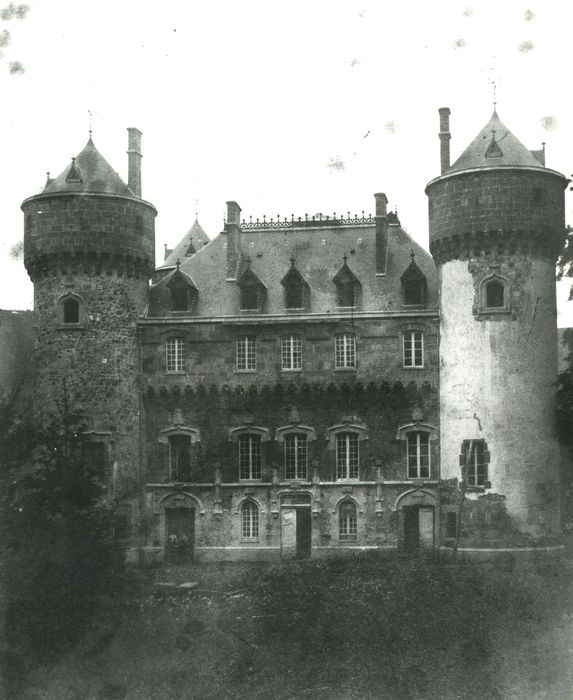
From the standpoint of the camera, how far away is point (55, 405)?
36750 mm

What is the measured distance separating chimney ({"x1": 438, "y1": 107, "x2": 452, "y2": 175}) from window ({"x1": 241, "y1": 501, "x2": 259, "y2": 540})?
564 inches

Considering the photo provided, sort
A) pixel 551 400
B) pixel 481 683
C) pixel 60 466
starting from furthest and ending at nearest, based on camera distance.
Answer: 1. pixel 551 400
2. pixel 60 466
3. pixel 481 683

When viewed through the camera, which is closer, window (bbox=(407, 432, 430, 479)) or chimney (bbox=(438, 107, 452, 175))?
window (bbox=(407, 432, 430, 479))

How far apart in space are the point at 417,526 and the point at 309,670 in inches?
420

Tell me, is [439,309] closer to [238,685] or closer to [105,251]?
[105,251]

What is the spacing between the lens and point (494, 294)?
117ft

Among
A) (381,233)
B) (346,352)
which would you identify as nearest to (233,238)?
(381,233)

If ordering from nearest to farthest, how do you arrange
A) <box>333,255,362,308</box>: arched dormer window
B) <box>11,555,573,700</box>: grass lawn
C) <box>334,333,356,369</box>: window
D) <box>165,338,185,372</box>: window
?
<box>11,555,573,700</box>: grass lawn
<box>334,333,356,369</box>: window
<box>333,255,362,308</box>: arched dormer window
<box>165,338,185,372</box>: window

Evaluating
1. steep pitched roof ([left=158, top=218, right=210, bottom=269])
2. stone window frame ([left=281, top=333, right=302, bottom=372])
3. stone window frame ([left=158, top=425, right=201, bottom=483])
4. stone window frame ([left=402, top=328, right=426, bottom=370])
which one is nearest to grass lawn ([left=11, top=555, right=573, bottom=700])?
stone window frame ([left=158, top=425, right=201, bottom=483])

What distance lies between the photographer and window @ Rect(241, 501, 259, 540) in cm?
3694

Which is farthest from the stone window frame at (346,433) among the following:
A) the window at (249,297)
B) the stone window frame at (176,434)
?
the window at (249,297)

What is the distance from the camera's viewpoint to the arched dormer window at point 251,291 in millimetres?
37719

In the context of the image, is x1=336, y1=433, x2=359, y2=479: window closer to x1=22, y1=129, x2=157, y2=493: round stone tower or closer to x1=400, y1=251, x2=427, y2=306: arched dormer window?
x1=400, y1=251, x2=427, y2=306: arched dormer window

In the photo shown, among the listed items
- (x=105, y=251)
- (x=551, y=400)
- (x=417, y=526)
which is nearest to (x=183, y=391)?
(x=105, y=251)
